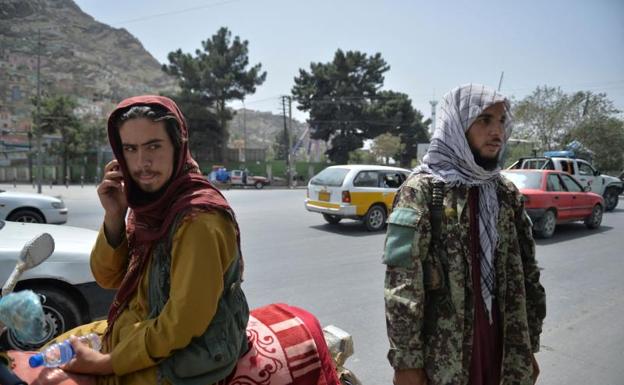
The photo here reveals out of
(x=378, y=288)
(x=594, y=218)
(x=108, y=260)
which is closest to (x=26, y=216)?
(x=378, y=288)

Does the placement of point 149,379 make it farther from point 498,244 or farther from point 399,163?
point 399,163

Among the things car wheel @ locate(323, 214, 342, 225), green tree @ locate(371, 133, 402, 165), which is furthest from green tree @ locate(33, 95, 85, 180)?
car wheel @ locate(323, 214, 342, 225)

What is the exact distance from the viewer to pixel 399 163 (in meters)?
51.1

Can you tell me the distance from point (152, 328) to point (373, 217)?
29.9ft

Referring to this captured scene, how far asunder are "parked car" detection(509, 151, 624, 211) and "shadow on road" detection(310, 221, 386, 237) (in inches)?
271

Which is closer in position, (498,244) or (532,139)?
(498,244)

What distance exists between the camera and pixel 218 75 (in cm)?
4128

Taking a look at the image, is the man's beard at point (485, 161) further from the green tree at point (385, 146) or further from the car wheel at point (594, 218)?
the green tree at point (385, 146)

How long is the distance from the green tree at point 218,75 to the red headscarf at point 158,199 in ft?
133

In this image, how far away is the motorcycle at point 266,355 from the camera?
1.33m

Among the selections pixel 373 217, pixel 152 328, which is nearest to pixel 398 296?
pixel 152 328

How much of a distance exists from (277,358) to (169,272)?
54 cm

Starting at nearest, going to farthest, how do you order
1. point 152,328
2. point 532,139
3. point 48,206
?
point 152,328 → point 48,206 → point 532,139

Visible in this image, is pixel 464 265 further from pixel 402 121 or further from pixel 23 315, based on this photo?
pixel 402 121
